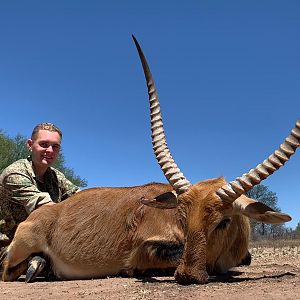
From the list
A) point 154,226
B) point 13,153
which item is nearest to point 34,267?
point 154,226

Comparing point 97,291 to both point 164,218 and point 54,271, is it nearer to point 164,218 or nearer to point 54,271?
point 164,218

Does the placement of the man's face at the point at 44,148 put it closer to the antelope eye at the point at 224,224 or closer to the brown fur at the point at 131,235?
the brown fur at the point at 131,235

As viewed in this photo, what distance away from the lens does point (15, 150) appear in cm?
2955

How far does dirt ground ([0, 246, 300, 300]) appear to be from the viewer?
4555 millimetres

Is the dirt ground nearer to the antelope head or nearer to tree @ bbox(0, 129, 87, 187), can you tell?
the antelope head

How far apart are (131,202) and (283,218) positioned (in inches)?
85.9

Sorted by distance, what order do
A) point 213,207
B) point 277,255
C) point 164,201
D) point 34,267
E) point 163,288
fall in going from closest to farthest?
point 163,288 < point 213,207 < point 164,201 < point 34,267 < point 277,255

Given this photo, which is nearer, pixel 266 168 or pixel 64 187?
pixel 266 168

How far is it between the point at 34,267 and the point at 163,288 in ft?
7.66

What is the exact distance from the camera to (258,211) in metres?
5.44

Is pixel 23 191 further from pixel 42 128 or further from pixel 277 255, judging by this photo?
pixel 277 255

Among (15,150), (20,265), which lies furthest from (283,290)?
(15,150)

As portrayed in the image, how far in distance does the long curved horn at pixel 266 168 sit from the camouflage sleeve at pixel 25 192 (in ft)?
9.99

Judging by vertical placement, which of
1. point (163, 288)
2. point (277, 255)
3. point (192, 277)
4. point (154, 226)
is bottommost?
point (163, 288)
